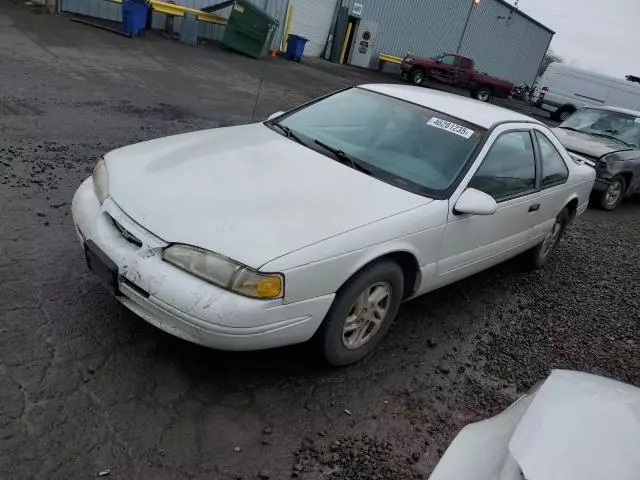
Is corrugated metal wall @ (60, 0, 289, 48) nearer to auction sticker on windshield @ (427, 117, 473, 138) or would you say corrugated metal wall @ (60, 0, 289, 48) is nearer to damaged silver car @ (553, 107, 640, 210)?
damaged silver car @ (553, 107, 640, 210)

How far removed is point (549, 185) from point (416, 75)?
21.4 metres

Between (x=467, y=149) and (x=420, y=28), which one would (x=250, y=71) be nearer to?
(x=467, y=149)

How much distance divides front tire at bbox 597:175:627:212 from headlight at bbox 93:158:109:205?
7.96m

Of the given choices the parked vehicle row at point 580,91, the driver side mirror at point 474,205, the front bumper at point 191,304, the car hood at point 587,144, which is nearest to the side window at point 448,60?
the parked vehicle row at point 580,91

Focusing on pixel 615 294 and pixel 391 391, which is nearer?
pixel 391 391

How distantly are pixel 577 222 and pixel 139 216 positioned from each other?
22.7 ft

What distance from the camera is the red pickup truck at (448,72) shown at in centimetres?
2452

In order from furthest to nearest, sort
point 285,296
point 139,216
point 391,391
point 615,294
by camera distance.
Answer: point 615,294, point 391,391, point 139,216, point 285,296

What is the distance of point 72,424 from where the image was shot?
255 cm

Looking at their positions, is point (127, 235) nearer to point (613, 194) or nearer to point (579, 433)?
point (579, 433)

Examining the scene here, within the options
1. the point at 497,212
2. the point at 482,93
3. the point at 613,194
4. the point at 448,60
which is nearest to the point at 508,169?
the point at 497,212

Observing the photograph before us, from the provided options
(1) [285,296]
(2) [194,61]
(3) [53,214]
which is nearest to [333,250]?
(1) [285,296]

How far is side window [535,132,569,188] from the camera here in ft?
15.3

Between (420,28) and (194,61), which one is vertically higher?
(420,28)
